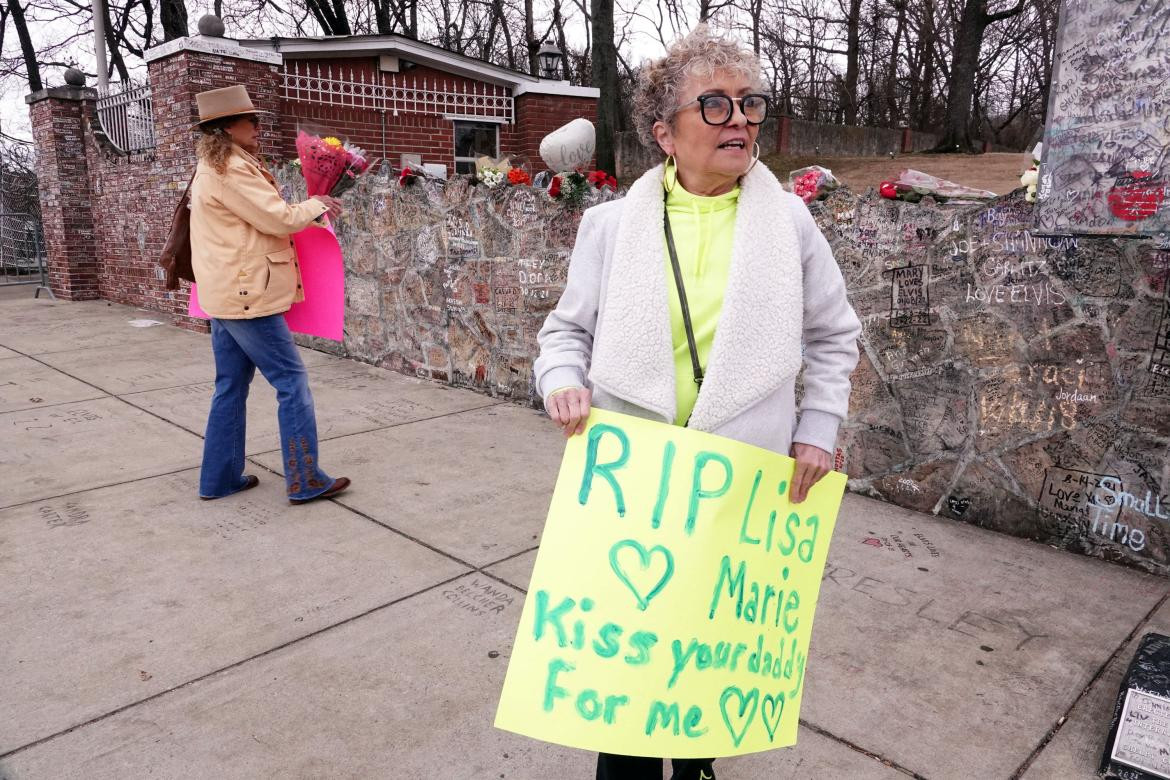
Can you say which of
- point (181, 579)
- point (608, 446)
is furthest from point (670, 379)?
point (181, 579)

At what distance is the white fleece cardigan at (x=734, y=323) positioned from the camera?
1.67 meters

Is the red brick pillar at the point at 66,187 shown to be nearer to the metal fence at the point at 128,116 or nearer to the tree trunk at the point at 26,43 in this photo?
the metal fence at the point at 128,116

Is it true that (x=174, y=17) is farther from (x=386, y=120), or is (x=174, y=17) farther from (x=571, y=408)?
(x=571, y=408)

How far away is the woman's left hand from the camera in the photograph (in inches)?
69.2

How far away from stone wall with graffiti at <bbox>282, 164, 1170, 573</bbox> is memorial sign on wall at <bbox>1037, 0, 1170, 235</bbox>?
0.40 feet

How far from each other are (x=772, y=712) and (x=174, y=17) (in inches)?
1026

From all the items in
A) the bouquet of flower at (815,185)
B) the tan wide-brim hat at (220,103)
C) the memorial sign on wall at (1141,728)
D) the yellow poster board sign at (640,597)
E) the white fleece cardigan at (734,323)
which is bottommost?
the memorial sign on wall at (1141,728)

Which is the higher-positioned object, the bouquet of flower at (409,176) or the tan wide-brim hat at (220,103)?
the tan wide-brim hat at (220,103)

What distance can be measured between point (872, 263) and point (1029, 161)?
80 cm

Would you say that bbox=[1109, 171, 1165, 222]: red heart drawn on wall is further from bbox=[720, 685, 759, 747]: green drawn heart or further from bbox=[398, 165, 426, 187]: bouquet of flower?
bbox=[398, 165, 426, 187]: bouquet of flower

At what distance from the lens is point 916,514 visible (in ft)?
13.2

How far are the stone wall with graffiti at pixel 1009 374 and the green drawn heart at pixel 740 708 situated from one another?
2.52 metres

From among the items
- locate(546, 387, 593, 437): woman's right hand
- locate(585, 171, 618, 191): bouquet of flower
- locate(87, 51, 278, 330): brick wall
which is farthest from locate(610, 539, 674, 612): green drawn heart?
locate(87, 51, 278, 330): brick wall

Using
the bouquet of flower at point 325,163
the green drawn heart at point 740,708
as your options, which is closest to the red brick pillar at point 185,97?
the bouquet of flower at point 325,163
